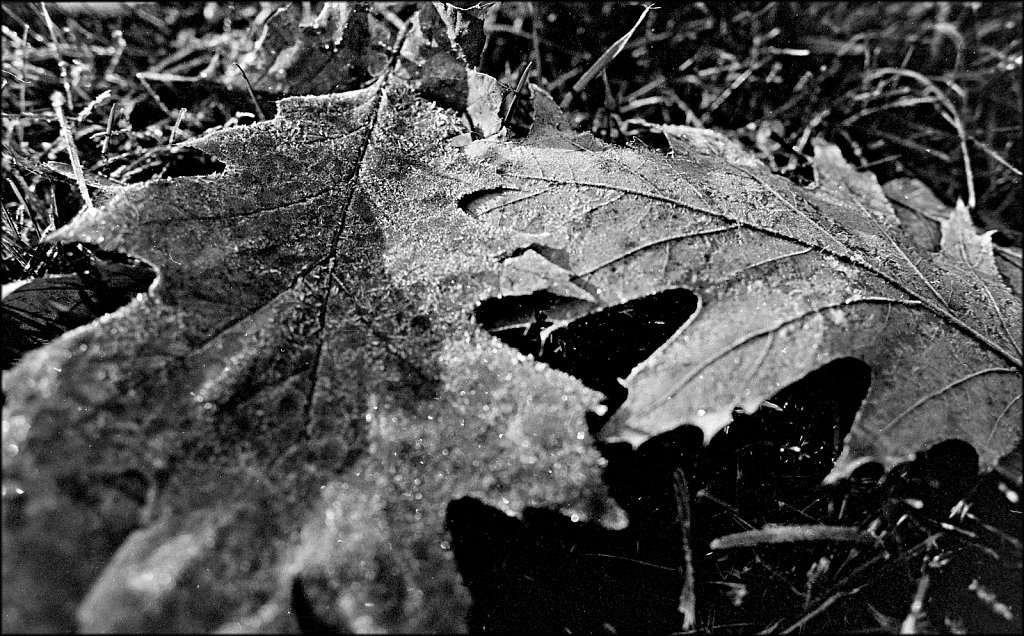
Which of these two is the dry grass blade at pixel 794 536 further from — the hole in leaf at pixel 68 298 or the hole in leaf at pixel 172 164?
the hole in leaf at pixel 172 164

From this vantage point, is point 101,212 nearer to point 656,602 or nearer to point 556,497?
point 556,497

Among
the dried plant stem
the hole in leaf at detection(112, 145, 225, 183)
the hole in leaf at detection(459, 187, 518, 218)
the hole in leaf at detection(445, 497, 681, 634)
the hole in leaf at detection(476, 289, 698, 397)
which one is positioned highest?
the dried plant stem

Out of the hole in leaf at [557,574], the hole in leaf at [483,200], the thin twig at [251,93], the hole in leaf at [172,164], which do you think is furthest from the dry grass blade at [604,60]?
the hole in leaf at [557,574]

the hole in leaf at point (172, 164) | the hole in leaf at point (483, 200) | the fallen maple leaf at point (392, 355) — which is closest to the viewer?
the fallen maple leaf at point (392, 355)

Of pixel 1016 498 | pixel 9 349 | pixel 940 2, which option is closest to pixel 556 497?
pixel 1016 498

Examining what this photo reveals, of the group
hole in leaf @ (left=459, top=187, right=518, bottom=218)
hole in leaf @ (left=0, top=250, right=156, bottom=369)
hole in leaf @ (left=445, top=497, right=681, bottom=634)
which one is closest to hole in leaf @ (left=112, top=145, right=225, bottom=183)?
hole in leaf @ (left=0, top=250, right=156, bottom=369)

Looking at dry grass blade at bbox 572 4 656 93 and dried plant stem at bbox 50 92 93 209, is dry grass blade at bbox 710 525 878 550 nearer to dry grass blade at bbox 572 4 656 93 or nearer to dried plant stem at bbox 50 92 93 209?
dry grass blade at bbox 572 4 656 93
